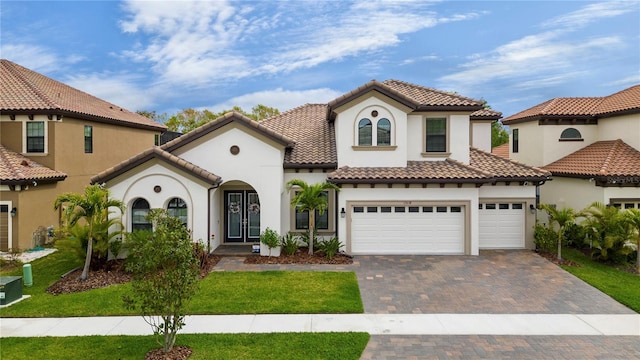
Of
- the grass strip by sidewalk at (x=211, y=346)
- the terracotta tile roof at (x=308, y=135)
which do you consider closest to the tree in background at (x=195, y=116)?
the terracotta tile roof at (x=308, y=135)

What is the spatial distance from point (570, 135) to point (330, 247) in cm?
1411

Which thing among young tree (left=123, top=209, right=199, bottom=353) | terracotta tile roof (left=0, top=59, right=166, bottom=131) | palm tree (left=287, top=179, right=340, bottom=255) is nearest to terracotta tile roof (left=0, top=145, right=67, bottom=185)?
terracotta tile roof (left=0, top=59, right=166, bottom=131)

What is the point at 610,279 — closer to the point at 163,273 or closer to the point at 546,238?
the point at 546,238

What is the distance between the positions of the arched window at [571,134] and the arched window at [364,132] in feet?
35.9

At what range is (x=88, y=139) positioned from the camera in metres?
22.0

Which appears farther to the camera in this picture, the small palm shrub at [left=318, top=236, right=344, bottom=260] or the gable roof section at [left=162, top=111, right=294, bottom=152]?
the gable roof section at [left=162, top=111, right=294, bottom=152]

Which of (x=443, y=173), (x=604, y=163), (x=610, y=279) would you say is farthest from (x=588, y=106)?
(x=610, y=279)

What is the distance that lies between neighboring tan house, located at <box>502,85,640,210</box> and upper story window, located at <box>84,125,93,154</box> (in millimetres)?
23367

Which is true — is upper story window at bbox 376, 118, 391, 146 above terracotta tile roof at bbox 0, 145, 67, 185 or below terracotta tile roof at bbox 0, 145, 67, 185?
above

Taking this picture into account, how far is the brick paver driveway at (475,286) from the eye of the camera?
34.8 ft

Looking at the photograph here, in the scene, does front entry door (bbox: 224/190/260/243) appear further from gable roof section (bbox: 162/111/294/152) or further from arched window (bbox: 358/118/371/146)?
arched window (bbox: 358/118/371/146)

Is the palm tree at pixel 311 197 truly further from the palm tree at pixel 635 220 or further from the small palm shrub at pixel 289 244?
the palm tree at pixel 635 220

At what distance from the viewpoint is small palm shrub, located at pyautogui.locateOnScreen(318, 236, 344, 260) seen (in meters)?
15.4

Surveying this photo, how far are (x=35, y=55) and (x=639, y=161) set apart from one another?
31.8m
